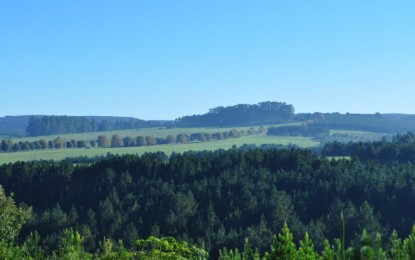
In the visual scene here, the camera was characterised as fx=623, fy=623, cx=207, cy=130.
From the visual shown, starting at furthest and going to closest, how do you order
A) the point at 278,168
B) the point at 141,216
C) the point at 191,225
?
the point at 278,168, the point at 141,216, the point at 191,225

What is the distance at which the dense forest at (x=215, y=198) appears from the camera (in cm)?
11269

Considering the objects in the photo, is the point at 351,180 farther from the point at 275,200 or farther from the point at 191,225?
the point at 191,225

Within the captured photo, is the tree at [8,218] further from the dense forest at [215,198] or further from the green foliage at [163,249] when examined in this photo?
the dense forest at [215,198]

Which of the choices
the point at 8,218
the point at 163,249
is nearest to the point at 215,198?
the point at 8,218

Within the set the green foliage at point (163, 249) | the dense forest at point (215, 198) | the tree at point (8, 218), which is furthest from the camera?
the dense forest at point (215, 198)

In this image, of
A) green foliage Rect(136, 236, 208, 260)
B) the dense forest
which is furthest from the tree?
the dense forest

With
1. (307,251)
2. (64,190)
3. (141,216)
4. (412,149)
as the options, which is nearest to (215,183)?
(141,216)

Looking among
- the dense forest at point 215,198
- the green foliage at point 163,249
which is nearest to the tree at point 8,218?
the green foliage at point 163,249

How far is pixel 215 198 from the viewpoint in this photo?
136 meters

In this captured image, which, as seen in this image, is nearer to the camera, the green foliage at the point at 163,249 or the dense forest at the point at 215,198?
the green foliage at the point at 163,249

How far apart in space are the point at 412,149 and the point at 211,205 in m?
98.5

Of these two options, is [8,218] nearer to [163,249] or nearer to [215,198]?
[163,249]

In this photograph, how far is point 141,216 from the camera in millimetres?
128375

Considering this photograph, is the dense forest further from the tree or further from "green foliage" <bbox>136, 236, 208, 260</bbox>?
"green foliage" <bbox>136, 236, 208, 260</bbox>
